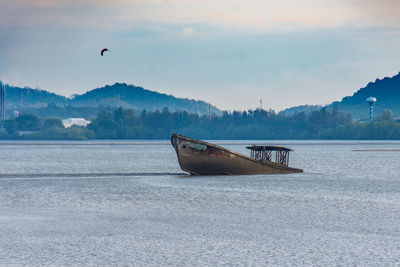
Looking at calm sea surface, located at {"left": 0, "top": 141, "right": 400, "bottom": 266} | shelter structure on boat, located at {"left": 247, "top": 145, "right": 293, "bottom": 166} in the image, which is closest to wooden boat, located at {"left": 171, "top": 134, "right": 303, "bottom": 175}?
shelter structure on boat, located at {"left": 247, "top": 145, "right": 293, "bottom": 166}

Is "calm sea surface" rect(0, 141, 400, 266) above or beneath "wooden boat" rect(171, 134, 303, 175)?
beneath

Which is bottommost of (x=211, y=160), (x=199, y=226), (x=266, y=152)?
(x=199, y=226)

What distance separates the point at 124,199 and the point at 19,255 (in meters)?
19.5

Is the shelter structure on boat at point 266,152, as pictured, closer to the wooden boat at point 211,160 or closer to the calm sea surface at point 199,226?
the wooden boat at point 211,160

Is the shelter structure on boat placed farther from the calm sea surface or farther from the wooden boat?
the calm sea surface

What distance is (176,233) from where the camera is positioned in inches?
965

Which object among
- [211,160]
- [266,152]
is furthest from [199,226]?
[266,152]

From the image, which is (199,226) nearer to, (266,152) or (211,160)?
(211,160)

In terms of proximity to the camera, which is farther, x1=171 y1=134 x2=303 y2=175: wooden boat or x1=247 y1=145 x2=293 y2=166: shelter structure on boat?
x1=247 y1=145 x2=293 y2=166: shelter structure on boat

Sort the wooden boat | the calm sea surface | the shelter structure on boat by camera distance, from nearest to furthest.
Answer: the calm sea surface, the wooden boat, the shelter structure on boat

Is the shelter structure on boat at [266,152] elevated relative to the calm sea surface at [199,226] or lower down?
elevated

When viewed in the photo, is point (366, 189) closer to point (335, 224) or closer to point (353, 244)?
point (335, 224)

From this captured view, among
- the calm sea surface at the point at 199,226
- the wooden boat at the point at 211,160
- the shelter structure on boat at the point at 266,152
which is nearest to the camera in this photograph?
the calm sea surface at the point at 199,226

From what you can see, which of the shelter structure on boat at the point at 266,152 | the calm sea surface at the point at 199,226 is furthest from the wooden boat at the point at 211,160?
the calm sea surface at the point at 199,226
